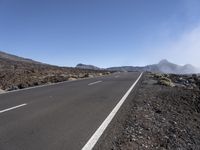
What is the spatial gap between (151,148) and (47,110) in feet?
17.2

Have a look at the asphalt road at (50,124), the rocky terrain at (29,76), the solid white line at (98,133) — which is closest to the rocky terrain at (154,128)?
the solid white line at (98,133)

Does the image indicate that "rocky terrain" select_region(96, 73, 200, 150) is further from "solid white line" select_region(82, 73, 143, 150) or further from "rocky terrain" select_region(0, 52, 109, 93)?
"rocky terrain" select_region(0, 52, 109, 93)

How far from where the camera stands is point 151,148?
20.5 feet

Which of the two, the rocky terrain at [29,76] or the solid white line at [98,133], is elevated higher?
the solid white line at [98,133]

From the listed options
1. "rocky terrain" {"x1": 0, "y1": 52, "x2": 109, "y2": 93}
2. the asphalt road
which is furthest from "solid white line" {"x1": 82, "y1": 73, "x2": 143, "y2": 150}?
"rocky terrain" {"x1": 0, "y1": 52, "x2": 109, "y2": 93}

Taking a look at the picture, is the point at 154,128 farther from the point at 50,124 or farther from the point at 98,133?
the point at 50,124

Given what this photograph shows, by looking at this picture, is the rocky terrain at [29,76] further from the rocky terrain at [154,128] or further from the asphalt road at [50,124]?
the rocky terrain at [154,128]

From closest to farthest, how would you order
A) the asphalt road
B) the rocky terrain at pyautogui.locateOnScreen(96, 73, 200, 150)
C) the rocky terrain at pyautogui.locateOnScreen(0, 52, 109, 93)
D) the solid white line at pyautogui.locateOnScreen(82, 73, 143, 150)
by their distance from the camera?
the solid white line at pyautogui.locateOnScreen(82, 73, 143, 150), the asphalt road, the rocky terrain at pyautogui.locateOnScreen(96, 73, 200, 150), the rocky terrain at pyautogui.locateOnScreen(0, 52, 109, 93)

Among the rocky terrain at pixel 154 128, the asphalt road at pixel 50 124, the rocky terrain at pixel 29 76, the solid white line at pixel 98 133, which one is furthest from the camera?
the rocky terrain at pixel 29 76

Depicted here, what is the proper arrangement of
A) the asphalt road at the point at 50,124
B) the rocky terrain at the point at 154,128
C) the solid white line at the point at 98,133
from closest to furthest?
the solid white line at the point at 98,133 → the asphalt road at the point at 50,124 → the rocky terrain at the point at 154,128

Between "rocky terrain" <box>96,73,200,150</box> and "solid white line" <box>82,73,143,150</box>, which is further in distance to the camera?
"rocky terrain" <box>96,73,200,150</box>

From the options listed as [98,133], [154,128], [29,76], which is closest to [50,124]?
[98,133]

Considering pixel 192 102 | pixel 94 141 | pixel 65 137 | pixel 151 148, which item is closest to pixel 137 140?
pixel 151 148

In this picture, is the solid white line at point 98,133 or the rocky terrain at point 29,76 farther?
the rocky terrain at point 29,76
